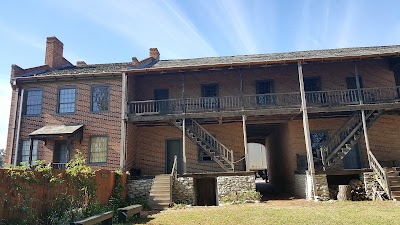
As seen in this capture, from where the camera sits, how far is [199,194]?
17.6 metres

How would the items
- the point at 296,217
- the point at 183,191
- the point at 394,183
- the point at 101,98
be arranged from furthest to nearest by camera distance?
the point at 101,98
the point at 183,191
the point at 394,183
the point at 296,217

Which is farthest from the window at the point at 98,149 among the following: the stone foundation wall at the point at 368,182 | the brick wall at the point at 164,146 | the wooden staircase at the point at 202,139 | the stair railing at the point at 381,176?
the stair railing at the point at 381,176

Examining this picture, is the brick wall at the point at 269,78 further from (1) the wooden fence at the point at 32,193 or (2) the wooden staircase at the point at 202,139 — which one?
(1) the wooden fence at the point at 32,193

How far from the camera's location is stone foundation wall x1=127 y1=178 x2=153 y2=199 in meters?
15.0

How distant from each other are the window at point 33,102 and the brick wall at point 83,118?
0.30m

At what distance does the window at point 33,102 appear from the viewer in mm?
18297

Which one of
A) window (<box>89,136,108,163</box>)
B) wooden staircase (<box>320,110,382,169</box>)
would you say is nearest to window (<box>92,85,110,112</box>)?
window (<box>89,136,108,163</box>)

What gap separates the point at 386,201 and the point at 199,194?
31.2 feet

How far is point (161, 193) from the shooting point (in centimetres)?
1415

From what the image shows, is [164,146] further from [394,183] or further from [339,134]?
[394,183]

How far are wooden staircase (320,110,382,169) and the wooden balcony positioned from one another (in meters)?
0.75

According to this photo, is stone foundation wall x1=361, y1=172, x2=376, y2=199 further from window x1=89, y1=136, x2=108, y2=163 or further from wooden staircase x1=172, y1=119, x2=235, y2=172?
window x1=89, y1=136, x2=108, y2=163

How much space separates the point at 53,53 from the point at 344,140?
19.4 m

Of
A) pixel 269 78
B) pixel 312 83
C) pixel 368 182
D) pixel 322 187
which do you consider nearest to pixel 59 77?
pixel 269 78
